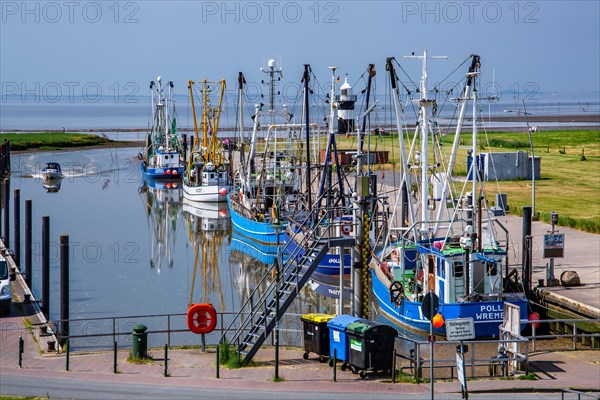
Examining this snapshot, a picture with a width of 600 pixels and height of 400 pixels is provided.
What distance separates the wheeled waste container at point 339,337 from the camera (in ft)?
88.6

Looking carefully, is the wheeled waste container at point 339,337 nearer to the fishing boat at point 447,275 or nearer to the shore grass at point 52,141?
the fishing boat at point 447,275

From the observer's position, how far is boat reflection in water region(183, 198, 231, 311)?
46.4m

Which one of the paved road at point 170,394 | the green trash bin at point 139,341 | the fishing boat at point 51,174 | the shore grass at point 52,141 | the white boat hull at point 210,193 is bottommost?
the paved road at point 170,394

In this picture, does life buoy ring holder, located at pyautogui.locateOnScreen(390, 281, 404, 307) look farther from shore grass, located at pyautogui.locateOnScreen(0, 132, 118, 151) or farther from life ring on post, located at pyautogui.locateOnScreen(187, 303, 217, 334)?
shore grass, located at pyautogui.locateOnScreen(0, 132, 118, 151)

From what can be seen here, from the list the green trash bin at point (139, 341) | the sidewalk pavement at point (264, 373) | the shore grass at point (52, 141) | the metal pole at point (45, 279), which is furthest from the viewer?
the shore grass at point (52, 141)

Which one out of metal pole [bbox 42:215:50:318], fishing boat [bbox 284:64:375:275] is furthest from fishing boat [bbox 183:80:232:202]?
metal pole [bbox 42:215:50:318]

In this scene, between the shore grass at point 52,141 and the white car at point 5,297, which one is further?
the shore grass at point 52,141

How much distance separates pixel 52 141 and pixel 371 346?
5380 inches

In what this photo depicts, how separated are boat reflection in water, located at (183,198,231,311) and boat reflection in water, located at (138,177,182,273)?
1.23 meters

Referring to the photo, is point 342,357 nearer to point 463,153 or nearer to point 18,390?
point 18,390

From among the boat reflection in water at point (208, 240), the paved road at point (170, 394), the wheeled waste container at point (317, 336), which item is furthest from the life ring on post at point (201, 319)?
the boat reflection in water at point (208, 240)

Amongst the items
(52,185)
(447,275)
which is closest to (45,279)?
(447,275)

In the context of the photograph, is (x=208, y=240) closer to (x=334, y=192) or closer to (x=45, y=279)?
(x=334, y=192)

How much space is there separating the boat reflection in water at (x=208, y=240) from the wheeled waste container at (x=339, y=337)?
14.9 m
